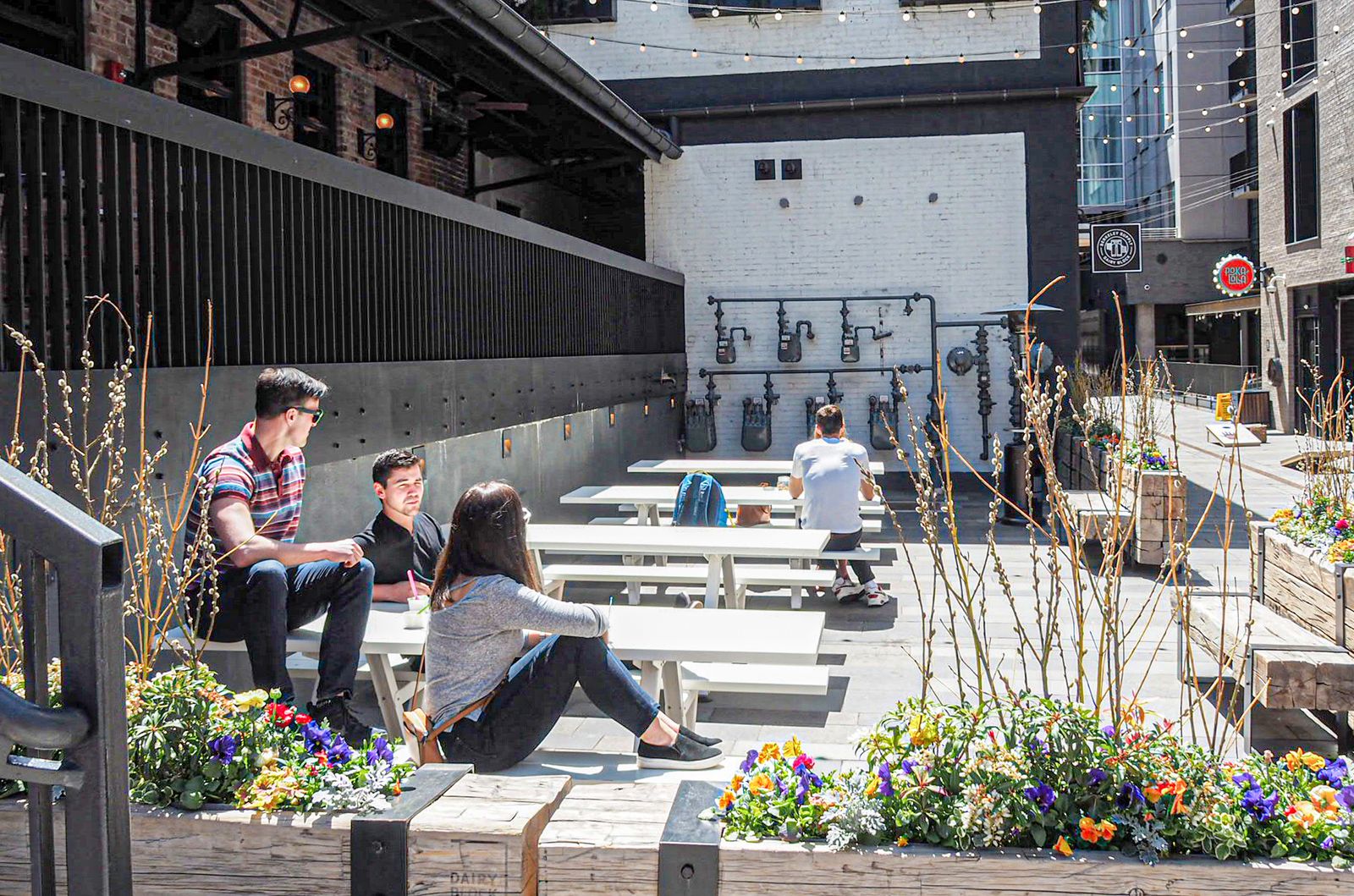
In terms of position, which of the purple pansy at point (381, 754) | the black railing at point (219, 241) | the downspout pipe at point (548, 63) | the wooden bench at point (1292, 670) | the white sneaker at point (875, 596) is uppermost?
the downspout pipe at point (548, 63)

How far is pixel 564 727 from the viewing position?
584 cm

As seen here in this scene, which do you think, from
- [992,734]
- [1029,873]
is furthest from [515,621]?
[1029,873]

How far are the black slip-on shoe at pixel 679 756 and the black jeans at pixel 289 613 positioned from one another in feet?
4.00

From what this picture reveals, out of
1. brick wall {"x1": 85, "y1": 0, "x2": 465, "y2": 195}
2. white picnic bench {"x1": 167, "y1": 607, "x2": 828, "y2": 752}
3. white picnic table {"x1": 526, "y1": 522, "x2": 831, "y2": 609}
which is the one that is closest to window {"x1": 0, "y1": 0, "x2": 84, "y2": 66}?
brick wall {"x1": 85, "y1": 0, "x2": 465, "y2": 195}

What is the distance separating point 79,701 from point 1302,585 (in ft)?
17.9

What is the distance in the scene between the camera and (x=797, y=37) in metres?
15.5

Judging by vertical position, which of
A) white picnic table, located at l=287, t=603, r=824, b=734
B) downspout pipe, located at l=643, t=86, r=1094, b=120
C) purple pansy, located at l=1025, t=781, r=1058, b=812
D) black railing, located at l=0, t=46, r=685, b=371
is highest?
downspout pipe, located at l=643, t=86, r=1094, b=120

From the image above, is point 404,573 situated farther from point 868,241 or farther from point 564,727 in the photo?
point 868,241

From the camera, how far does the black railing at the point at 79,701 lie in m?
1.65

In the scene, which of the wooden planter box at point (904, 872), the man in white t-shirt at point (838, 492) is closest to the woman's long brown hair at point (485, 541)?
the wooden planter box at point (904, 872)

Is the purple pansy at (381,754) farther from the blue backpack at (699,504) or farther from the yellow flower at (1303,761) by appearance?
the blue backpack at (699,504)

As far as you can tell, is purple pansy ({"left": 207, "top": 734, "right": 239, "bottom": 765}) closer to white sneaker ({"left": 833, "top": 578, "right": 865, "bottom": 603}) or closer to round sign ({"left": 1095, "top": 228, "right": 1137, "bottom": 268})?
white sneaker ({"left": 833, "top": 578, "right": 865, "bottom": 603})

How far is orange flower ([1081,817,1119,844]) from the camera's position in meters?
2.39

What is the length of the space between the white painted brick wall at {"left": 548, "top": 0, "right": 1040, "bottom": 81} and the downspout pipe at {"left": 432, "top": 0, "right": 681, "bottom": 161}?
149 centimetres
